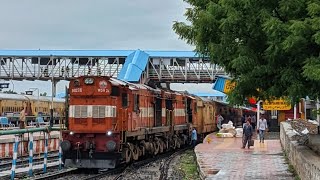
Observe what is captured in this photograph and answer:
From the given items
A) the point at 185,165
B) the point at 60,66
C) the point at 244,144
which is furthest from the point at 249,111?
the point at 185,165

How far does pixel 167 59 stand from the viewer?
63.2 metres

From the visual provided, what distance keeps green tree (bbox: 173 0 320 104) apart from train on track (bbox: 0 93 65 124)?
103 feet

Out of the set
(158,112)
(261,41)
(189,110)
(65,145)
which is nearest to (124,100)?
(65,145)

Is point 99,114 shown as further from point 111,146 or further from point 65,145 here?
point 65,145

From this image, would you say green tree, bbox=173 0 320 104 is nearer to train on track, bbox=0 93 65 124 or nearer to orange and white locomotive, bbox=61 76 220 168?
orange and white locomotive, bbox=61 76 220 168

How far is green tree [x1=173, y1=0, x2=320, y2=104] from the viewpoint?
30.0 ft

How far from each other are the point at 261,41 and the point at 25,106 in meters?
42.2

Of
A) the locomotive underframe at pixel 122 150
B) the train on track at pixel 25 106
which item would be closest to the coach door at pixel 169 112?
the locomotive underframe at pixel 122 150

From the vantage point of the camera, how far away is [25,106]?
4997 centimetres

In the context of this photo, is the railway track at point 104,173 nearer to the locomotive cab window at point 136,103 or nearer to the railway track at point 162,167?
the railway track at point 162,167

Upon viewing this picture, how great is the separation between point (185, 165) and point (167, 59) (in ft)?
140

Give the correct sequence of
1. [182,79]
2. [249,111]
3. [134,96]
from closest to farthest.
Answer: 1. [134,96]
2. [182,79]
3. [249,111]

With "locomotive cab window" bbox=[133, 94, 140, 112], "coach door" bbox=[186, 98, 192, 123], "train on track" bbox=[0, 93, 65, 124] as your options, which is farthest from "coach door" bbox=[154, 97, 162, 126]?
"train on track" bbox=[0, 93, 65, 124]

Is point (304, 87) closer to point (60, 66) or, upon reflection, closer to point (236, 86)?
point (236, 86)
